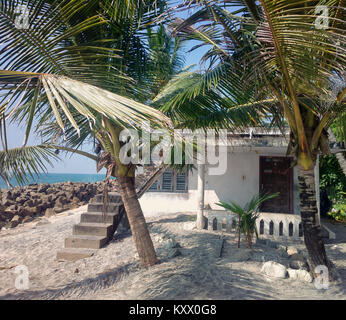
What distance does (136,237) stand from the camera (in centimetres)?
451

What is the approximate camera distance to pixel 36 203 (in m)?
13.0

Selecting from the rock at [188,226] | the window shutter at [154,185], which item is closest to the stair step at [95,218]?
the rock at [188,226]

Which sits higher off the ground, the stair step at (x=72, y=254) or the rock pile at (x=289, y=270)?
the rock pile at (x=289, y=270)

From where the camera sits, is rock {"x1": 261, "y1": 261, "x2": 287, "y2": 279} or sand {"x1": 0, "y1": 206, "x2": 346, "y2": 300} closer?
sand {"x1": 0, "y1": 206, "x2": 346, "y2": 300}

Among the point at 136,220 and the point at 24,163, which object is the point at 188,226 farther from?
the point at 24,163

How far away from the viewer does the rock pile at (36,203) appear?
11078 mm

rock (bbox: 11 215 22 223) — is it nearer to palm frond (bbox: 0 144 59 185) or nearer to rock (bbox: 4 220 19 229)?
rock (bbox: 4 220 19 229)

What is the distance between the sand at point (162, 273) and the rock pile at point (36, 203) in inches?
179

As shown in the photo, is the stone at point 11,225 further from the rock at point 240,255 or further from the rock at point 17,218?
the rock at point 240,255

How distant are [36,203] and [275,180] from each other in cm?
1136

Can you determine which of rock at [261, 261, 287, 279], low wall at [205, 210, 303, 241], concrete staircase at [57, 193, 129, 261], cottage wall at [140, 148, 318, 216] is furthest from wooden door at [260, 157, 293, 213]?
rock at [261, 261, 287, 279]

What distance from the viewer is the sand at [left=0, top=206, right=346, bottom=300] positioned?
3.49m

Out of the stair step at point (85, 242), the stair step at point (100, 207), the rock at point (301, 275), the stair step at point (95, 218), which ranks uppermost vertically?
the stair step at point (100, 207)

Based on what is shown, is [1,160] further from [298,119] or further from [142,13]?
[298,119]
